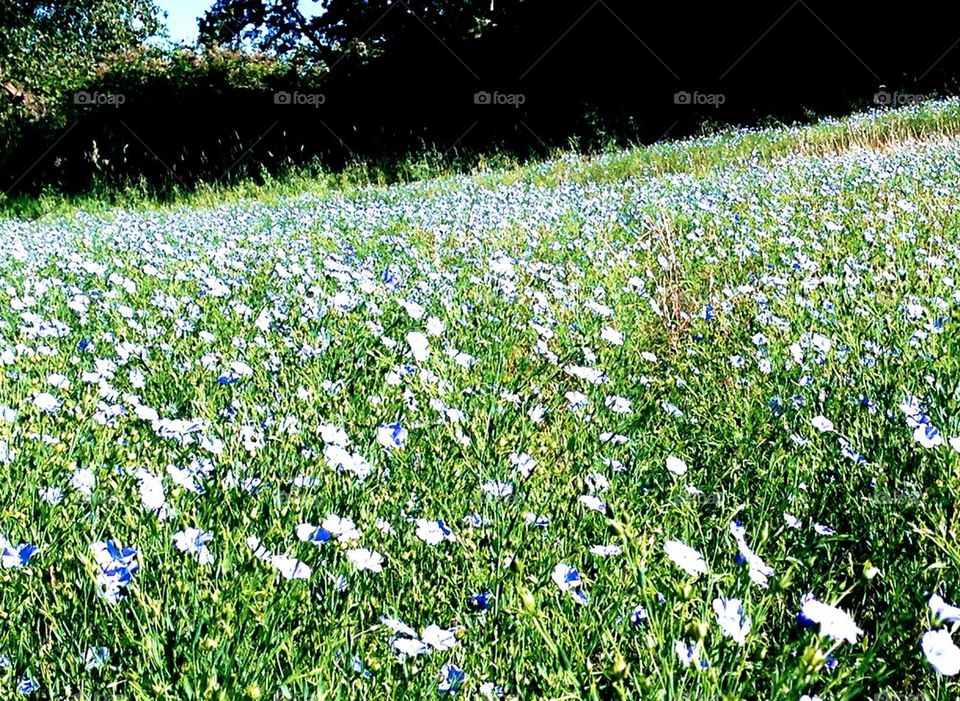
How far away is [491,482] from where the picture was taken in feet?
5.40

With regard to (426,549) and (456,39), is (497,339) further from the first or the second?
(456,39)

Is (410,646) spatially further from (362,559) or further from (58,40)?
(58,40)

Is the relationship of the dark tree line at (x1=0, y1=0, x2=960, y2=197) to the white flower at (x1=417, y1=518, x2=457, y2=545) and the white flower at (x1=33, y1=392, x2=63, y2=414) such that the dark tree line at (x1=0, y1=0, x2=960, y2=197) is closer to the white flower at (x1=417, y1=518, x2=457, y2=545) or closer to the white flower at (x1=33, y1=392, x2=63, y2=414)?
the white flower at (x1=33, y1=392, x2=63, y2=414)

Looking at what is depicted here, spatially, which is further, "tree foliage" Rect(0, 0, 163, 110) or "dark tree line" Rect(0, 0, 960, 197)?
"tree foliage" Rect(0, 0, 163, 110)

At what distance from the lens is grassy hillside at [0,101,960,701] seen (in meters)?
1.21

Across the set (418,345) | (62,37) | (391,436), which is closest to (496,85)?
(418,345)

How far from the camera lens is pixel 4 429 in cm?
169

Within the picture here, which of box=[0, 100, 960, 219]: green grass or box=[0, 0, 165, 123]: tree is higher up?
box=[0, 0, 165, 123]: tree

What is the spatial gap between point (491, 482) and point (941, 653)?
88 cm

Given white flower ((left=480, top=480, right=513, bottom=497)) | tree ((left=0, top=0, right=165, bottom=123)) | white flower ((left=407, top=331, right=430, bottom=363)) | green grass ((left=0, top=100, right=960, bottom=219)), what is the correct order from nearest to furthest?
white flower ((left=480, top=480, right=513, bottom=497))
white flower ((left=407, top=331, right=430, bottom=363))
green grass ((left=0, top=100, right=960, bottom=219))
tree ((left=0, top=0, right=165, bottom=123))

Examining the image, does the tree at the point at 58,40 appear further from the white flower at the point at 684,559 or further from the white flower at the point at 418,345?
the white flower at the point at 684,559

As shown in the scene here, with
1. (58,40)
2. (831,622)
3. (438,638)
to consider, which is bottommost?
(438,638)

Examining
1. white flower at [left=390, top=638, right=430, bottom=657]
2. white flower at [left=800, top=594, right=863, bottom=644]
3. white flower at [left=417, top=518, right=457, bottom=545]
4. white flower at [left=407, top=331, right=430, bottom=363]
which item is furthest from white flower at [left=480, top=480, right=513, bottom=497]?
white flower at [left=800, top=594, right=863, bottom=644]

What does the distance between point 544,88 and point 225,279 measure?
14751 millimetres
